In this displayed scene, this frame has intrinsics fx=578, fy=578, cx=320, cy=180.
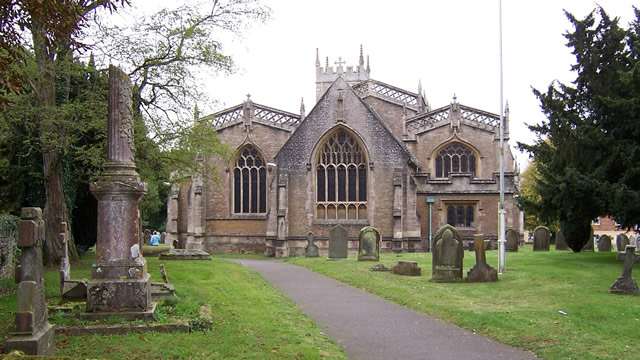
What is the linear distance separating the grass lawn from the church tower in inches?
1792

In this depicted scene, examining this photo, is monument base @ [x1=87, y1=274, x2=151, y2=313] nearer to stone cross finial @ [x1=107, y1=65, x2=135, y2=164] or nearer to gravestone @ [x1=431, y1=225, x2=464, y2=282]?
stone cross finial @ [x1=107, y1=65, x2=135, y2=164]

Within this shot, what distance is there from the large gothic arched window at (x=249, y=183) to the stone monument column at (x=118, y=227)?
25221 mm

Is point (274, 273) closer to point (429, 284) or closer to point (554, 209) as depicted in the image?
point (429, 284)

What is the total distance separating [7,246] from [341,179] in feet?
65.1

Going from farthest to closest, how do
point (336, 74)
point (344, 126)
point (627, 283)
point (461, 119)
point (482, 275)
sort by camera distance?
point (336, 74), point (461, 119), point (344, 126), point (482, 275), point (627, 283)

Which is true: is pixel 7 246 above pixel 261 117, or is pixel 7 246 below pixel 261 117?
below

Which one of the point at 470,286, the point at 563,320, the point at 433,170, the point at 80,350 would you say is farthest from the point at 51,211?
the point at 433,170

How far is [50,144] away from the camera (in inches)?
623

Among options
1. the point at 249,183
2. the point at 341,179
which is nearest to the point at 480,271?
the point at 341,179

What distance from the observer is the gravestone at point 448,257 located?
609 inches

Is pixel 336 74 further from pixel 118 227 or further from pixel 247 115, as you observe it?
pixel 118 227

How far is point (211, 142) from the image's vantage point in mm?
19812

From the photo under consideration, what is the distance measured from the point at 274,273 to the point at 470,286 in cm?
803

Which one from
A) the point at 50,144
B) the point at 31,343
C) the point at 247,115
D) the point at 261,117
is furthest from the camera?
the point at 261,117
